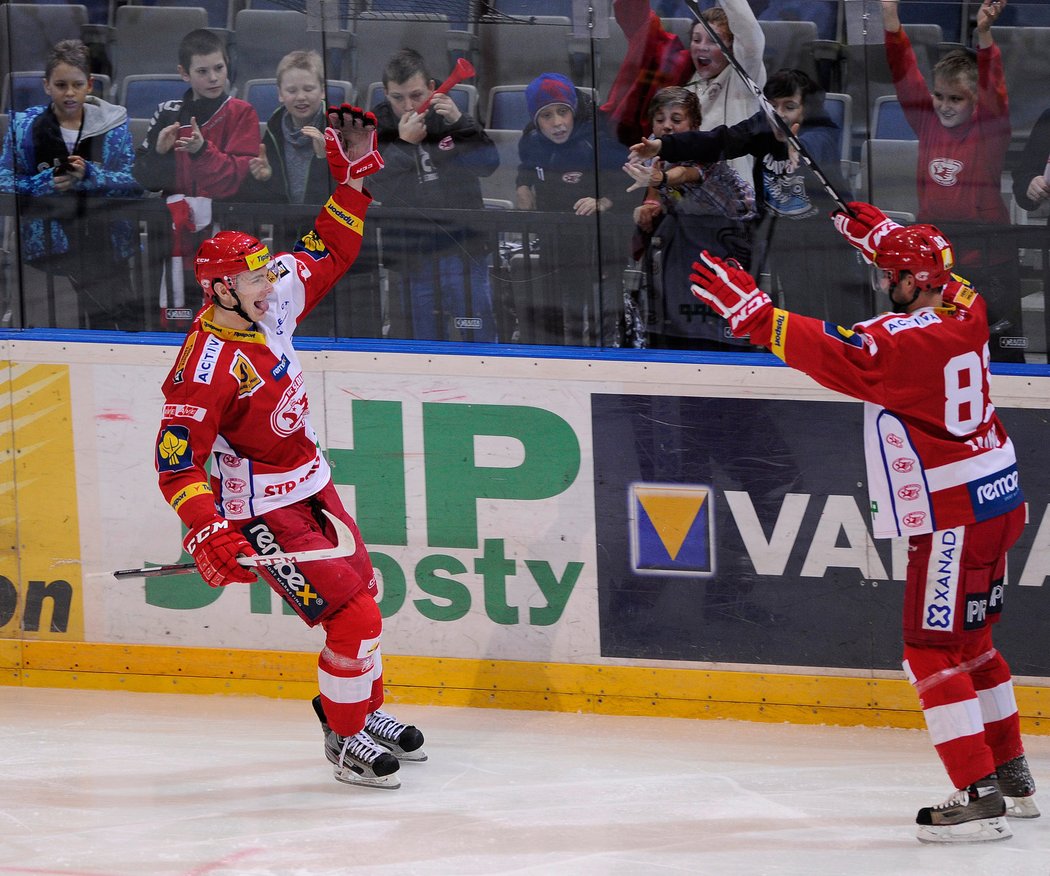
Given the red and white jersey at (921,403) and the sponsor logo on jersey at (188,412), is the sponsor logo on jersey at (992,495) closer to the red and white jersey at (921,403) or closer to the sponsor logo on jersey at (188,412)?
the red and white jersey at (921,403)

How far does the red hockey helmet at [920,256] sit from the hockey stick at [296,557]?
161cm

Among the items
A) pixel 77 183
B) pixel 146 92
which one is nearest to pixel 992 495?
pixel 146 92

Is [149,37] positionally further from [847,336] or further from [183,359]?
[847,336]

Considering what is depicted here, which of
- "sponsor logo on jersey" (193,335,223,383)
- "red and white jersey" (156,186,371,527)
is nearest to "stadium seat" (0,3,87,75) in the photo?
"red and white jersey" (156,186,371,527)

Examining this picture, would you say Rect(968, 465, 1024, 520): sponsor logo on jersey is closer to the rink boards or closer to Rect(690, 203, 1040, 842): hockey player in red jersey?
Rect(690, 203, 1040, 842): hockey player in red jersey

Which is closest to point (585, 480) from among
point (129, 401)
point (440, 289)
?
point (440, 289)

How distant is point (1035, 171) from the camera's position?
4.35 meters

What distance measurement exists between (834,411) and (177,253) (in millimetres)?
2205

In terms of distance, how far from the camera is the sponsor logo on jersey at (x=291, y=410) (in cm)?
396

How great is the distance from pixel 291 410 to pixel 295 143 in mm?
1223

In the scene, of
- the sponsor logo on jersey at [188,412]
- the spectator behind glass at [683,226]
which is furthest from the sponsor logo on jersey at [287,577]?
the spectator behind glass at [683,226]

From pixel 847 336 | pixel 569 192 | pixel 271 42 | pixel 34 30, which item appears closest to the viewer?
pixel 847 336

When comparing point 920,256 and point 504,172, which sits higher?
point 504,172

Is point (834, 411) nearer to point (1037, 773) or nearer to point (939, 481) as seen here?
point (939, 481)
